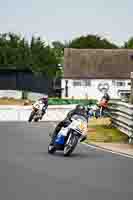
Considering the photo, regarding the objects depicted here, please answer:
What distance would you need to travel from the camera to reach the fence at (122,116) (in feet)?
78.1

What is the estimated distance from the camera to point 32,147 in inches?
824

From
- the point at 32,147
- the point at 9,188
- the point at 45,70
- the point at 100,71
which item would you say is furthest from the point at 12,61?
the point at 9,188

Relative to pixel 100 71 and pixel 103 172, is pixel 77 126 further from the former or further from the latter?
pixel 100 71

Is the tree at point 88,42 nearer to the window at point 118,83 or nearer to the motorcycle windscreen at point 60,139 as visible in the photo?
the window at point 118,83

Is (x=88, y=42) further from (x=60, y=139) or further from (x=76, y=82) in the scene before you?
(x=60, y=139)

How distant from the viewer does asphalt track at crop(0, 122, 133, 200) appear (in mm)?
11766

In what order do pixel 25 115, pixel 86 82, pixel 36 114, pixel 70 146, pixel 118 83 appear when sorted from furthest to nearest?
pixel 118 83
pixel 86 82
pixel 25 115
pixel 36 114
pixel 70 146

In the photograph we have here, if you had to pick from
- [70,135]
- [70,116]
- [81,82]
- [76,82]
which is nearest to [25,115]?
[70,116]

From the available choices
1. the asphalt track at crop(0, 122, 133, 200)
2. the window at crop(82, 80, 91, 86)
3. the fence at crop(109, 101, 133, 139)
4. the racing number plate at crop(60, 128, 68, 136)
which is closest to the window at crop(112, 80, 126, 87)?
the window at crop(82, 80, 91, 86)

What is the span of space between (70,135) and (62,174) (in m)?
4.12

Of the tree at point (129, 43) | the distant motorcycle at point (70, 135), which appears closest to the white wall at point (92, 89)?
the tree at point (129, 43)

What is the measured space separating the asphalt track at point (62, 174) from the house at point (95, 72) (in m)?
77.7

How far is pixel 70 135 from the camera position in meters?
18.5

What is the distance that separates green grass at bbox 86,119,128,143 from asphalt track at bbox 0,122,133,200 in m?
2.92
